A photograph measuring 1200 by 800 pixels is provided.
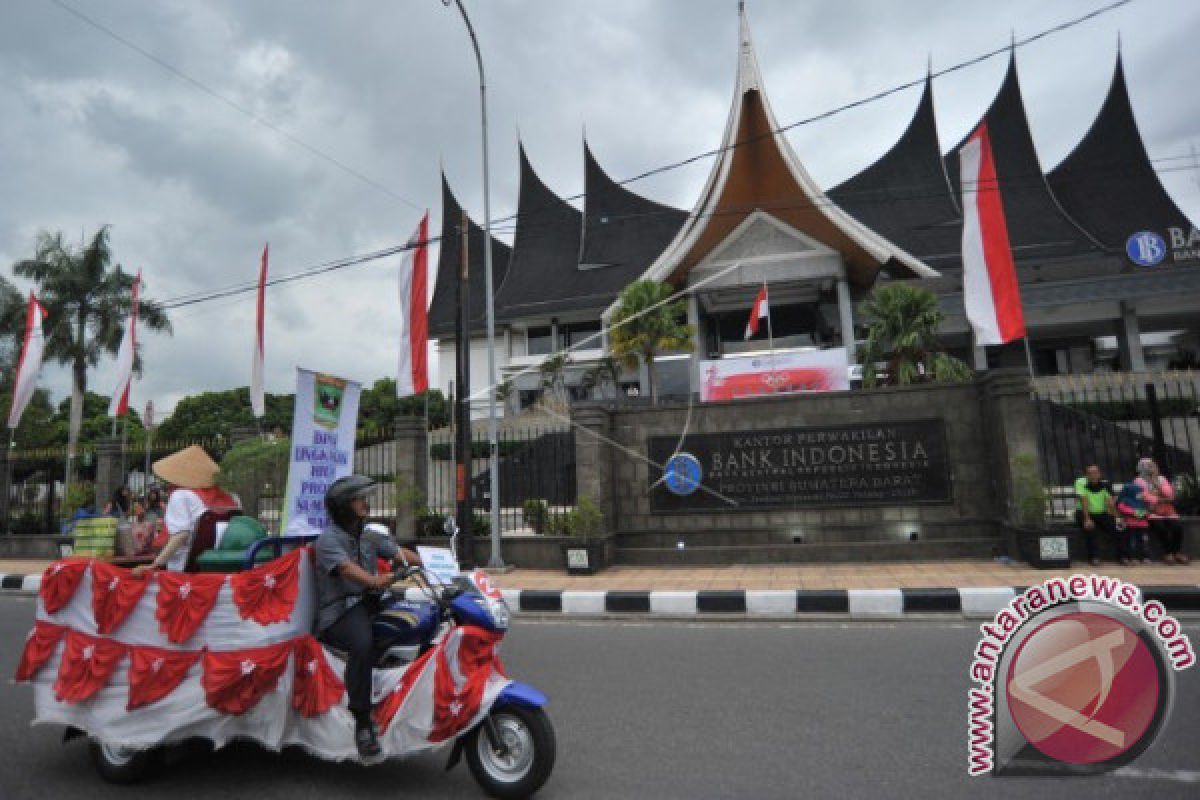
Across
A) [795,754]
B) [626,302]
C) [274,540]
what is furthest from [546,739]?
[626,302]

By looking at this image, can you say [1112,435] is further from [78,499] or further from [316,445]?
[78,499]

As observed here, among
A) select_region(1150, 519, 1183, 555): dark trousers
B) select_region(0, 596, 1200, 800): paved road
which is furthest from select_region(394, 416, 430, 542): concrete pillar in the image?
select_region(1150, 519, 1183, 555): dark trousers

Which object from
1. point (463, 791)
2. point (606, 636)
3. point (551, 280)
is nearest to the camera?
point (463, 791)

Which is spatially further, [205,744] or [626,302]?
[626,302]

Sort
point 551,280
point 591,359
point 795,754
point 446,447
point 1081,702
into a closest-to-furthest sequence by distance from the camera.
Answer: point 1081,702, point 795,754, point 446,447, point 591,359, point 551,280

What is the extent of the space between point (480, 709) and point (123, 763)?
1.68 meters

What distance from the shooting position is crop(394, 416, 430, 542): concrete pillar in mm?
10727

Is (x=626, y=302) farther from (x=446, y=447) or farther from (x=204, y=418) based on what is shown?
(x=204, y=418)

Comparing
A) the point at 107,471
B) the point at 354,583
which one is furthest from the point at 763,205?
the point at 354,583

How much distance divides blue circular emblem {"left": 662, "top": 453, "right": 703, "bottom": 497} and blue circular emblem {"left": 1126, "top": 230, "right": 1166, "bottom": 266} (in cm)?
1910

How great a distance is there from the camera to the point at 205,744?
342 centimetres

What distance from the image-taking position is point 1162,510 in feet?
25.6

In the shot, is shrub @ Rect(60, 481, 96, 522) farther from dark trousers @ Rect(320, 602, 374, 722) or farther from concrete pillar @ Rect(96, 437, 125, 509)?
dark trousers @ Rect(320, 602, 374, 722)

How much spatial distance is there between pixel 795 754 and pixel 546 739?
1152 mm
